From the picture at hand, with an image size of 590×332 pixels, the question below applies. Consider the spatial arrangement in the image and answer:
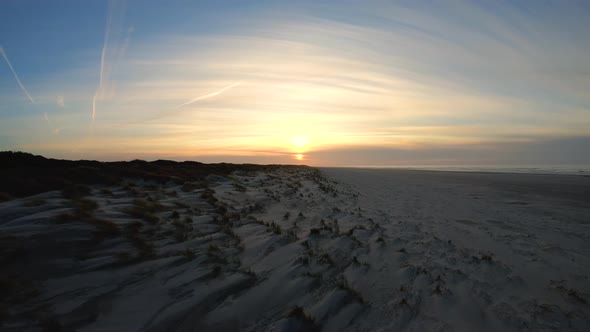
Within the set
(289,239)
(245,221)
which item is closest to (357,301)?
(289,239)

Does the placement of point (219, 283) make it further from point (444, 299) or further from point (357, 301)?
point (444, 299)

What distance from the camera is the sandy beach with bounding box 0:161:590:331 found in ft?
12.5

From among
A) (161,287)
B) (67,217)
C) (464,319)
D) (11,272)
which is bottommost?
(464,319)

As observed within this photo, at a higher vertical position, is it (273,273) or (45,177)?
(45,177)

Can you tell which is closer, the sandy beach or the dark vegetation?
the sandy beach

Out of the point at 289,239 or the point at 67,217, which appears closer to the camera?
the point at 67,217

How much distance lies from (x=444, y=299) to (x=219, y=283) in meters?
3.66

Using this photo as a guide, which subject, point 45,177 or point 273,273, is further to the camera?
point 45,177

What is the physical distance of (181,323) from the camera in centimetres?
372

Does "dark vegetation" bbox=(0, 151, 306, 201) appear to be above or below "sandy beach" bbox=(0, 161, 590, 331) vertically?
above

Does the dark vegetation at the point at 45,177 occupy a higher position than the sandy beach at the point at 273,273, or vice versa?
the dark vegetation at the point at 45,177

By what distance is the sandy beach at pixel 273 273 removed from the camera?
3812mm

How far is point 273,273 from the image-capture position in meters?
5.14

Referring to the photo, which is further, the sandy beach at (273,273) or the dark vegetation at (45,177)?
the dark vegetation at (45,177)
